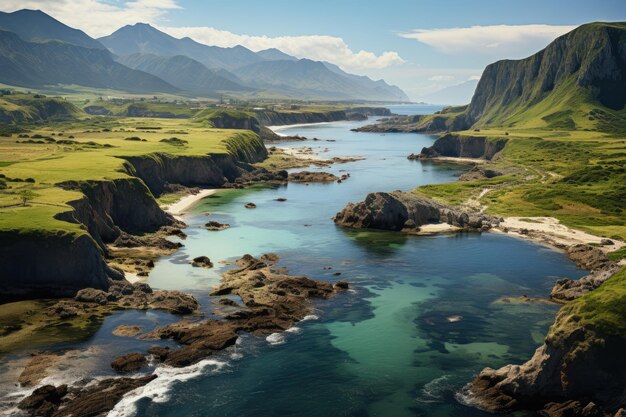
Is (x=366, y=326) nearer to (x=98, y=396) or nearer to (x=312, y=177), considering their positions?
(x=98, y=396)

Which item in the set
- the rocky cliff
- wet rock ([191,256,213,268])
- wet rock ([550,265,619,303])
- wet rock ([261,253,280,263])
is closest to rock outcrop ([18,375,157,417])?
the rocky cliff

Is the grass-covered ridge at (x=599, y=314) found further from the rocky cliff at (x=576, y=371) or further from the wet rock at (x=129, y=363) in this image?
the wet rock at (x=129, y=363)

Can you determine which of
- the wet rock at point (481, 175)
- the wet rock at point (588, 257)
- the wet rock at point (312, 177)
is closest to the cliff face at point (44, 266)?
the wet rock at point (588, 257)

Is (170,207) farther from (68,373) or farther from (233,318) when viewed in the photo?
(68,373)

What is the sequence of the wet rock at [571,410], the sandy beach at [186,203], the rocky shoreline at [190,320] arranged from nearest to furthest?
the wet rock at [571,410]
the rocky shoreline at [190,320]
the sandy beach at [186,203]

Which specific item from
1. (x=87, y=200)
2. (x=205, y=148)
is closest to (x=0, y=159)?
(x=87, y=200)

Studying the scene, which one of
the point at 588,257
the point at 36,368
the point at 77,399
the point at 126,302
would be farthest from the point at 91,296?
the point at 588,257

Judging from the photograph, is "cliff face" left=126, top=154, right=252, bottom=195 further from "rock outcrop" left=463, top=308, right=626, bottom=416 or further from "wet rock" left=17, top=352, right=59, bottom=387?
"rock outcrop" left=463, top=308, right=626, bottom=416
